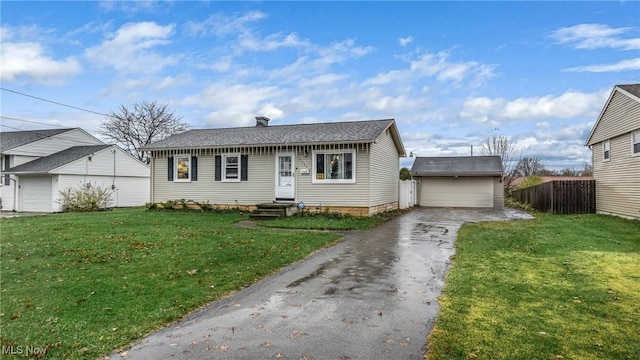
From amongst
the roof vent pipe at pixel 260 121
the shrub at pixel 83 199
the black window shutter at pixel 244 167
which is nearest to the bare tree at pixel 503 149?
the roof vent pipe at pixel 260 121

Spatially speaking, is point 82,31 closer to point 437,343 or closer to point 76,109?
point 76,109

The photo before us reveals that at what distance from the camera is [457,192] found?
26.3 meters

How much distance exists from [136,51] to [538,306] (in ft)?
58.3

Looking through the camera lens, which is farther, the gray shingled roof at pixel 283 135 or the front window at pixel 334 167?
the gray shingled roof at pixel 283 135

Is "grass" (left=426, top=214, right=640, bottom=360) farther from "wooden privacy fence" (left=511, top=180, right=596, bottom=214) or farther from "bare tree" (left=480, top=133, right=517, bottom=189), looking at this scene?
"bare tree" (left=480, top=133, right=517, bottom=189)

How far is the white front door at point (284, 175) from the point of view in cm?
1759

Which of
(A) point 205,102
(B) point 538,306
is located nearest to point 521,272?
(B) point 538,306

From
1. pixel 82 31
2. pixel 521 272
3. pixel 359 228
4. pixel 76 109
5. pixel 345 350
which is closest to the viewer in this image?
pixel 345 350

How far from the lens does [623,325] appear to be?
4.16 metres

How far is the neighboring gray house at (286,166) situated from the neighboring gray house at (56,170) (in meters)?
8.79

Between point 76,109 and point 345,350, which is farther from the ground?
point 76,109

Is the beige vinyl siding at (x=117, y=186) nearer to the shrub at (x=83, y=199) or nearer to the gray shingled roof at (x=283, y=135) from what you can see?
the shrub at (x=83, y=199)

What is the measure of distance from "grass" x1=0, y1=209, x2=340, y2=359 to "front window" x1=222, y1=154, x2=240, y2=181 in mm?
6397

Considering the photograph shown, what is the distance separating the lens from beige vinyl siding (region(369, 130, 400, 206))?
16891mm
